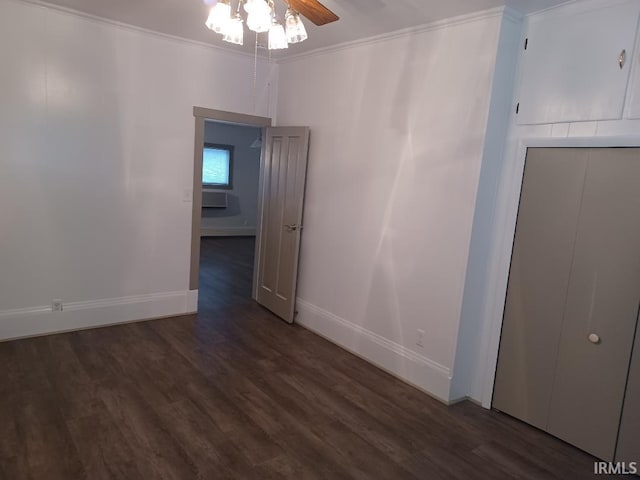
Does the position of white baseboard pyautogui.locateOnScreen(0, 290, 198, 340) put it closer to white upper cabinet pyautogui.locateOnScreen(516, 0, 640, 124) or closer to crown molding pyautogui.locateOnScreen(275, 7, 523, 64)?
crown molding pyautogui.locateOnScreen(275, 7, 523, 64)

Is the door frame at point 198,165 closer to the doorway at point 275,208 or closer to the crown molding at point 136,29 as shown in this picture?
the doorway at point 275,208

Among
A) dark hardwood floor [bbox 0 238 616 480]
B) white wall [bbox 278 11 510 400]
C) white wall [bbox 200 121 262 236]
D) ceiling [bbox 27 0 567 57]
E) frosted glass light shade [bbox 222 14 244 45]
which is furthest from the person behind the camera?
white wall [bbox 200 121 262 236]

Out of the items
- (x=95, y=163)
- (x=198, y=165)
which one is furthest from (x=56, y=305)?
(x=198, y=165)

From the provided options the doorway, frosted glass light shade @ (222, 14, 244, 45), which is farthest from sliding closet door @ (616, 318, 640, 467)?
the doorway

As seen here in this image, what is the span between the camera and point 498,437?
9.04 feet

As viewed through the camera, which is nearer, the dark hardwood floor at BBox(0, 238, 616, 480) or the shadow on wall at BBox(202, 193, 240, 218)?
the dark hardwood floor at BBox(0, 238, 616, 480)

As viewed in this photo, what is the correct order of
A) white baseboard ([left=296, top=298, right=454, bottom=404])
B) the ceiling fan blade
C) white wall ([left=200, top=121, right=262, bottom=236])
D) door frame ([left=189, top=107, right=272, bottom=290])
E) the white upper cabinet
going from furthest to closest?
white wall ([left=200, top=121, right=262, bottom=236])
door frame ([left=189, top=107, right=272, bottom=290])
white baseboard ([left=296, top=298, right=454, bottom=404])
the white upper cabinet
the ceiling fan blade

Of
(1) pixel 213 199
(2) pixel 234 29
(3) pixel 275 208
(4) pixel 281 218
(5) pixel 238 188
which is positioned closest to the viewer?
(2) pixel 234 29

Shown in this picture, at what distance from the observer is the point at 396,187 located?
3473 mm

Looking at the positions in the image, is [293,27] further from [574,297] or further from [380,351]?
[380,351]

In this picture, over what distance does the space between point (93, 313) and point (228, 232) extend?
18.3ft

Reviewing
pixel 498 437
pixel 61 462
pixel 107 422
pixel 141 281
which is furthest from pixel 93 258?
pixel 498 437

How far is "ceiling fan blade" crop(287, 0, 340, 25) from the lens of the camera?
212cm

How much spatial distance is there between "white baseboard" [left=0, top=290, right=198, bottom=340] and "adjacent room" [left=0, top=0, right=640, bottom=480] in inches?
0.8
